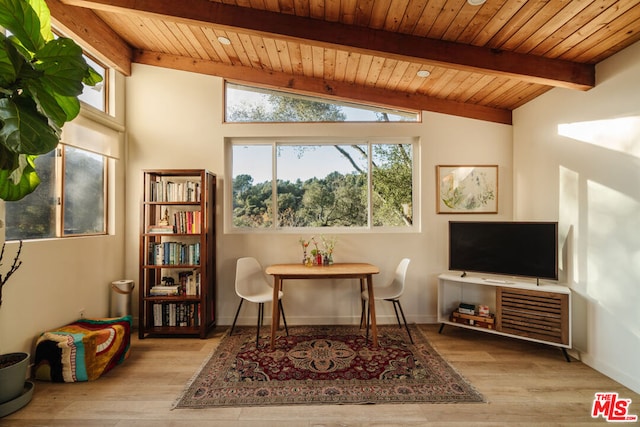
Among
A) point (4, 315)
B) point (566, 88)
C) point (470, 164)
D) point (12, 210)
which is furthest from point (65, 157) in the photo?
point (566, 88)

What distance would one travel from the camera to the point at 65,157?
2.89 m

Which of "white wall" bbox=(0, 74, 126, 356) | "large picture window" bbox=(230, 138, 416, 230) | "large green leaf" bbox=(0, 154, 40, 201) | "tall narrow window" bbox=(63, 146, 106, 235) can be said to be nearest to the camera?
"large green leaf" bbox=(0, 154, 40, 201)

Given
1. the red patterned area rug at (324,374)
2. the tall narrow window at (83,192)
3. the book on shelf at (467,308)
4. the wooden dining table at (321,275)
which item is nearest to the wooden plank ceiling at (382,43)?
the tall narrow window at (83,192)

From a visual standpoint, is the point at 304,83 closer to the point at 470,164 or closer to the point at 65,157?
the point at 470,164

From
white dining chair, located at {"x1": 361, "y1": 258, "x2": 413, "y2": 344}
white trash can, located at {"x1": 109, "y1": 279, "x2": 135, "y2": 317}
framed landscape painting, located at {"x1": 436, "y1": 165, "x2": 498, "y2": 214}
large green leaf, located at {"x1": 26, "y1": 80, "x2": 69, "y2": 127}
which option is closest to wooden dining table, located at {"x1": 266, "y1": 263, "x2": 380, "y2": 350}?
white dining chair, located at {"x1": 361, "y1": 258, "x2": 413, "y2": 344}

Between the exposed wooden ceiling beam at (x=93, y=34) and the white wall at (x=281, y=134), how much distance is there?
25cm

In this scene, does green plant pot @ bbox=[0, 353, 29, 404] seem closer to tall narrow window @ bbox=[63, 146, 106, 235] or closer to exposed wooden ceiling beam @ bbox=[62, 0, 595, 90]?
tall narrow window @ bbox=[63, 146, 106, 235]

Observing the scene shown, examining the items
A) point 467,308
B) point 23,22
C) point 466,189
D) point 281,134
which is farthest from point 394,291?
point 23,22

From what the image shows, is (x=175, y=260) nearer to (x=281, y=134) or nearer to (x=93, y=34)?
(x=281, y=134)

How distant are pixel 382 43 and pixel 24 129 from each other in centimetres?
241

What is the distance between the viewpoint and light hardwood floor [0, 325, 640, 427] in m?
1.97

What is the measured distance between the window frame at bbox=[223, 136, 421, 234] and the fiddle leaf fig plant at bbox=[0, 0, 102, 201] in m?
2.22

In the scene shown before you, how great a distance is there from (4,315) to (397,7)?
3.64 metres

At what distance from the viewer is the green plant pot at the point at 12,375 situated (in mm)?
2021
